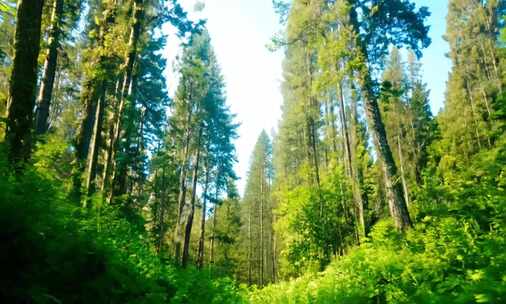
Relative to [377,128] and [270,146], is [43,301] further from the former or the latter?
[270,146]

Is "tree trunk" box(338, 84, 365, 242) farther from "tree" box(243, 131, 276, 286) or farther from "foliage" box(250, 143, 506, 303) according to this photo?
"tree" box(243, 131, 276, 286)

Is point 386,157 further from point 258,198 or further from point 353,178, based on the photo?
point 258,198

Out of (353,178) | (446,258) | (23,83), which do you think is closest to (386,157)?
(446,258)

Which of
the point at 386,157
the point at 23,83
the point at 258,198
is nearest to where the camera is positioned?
the point at 23,83

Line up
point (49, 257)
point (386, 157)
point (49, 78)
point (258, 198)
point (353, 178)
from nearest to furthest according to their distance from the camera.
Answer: point (49, 257) < point (386, 157) < point (49, 78) < point (353, 178) < point (258, 198)

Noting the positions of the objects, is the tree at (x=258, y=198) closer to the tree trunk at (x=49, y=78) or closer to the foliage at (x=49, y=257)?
the tree trunk at (x=49, y=78)

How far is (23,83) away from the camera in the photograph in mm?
5488

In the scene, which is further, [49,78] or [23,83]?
[49,78]

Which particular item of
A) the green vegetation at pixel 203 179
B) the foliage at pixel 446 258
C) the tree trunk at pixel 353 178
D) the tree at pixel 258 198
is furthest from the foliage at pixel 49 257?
the tree at pixel 258 198

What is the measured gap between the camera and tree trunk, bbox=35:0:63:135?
985 cm

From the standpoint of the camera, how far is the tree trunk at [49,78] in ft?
32.3

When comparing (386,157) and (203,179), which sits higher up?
(203,179)

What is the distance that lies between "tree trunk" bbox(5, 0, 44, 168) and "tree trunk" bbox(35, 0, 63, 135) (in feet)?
14.7

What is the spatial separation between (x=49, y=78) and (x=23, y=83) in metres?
5.16
